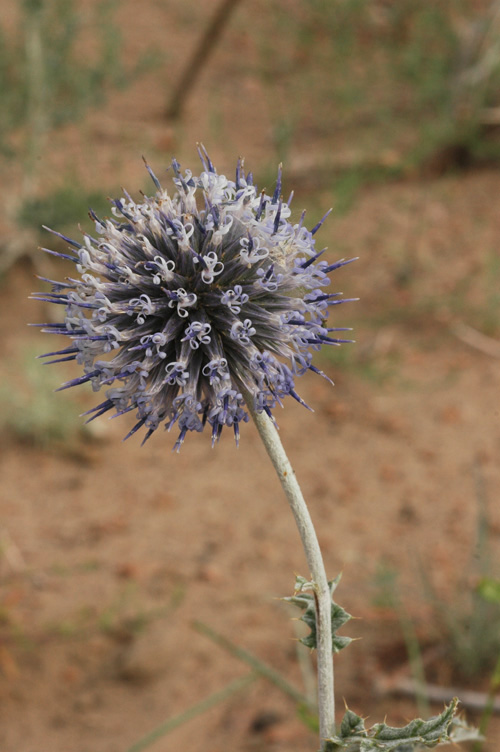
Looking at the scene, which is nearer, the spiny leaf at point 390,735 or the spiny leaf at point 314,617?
the spiny leaf at point 390,735

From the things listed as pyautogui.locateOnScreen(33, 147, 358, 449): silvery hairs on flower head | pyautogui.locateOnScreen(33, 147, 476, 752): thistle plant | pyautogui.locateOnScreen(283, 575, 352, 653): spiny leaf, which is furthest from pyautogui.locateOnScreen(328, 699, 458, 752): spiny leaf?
pyautogui.locateOnScreen(33, 147, 358, 449): silvery hairs on flower head

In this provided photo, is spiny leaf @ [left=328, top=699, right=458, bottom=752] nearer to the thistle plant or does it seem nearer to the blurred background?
the thistle plant

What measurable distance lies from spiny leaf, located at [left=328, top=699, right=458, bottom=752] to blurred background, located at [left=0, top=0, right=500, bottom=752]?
954mm

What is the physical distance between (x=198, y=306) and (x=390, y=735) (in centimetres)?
133

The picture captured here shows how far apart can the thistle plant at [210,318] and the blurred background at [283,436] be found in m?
1.40

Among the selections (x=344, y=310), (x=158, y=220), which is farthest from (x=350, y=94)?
(x=158, y=220)

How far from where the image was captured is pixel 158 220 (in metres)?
2.43

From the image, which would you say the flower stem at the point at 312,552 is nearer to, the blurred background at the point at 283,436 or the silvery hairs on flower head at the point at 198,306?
the silvery hairs on flower head at the point at 198,306

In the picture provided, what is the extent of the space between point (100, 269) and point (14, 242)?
6154 millimetres

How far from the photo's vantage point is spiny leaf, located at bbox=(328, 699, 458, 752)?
2053 millimetres

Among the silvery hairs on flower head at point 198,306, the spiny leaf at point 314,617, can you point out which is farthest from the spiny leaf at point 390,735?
the silvery hairs on flower head at point 198,306

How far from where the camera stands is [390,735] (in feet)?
7.02

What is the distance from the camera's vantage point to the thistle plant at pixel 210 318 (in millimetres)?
2240

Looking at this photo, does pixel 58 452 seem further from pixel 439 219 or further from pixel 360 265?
pixel 439 219
